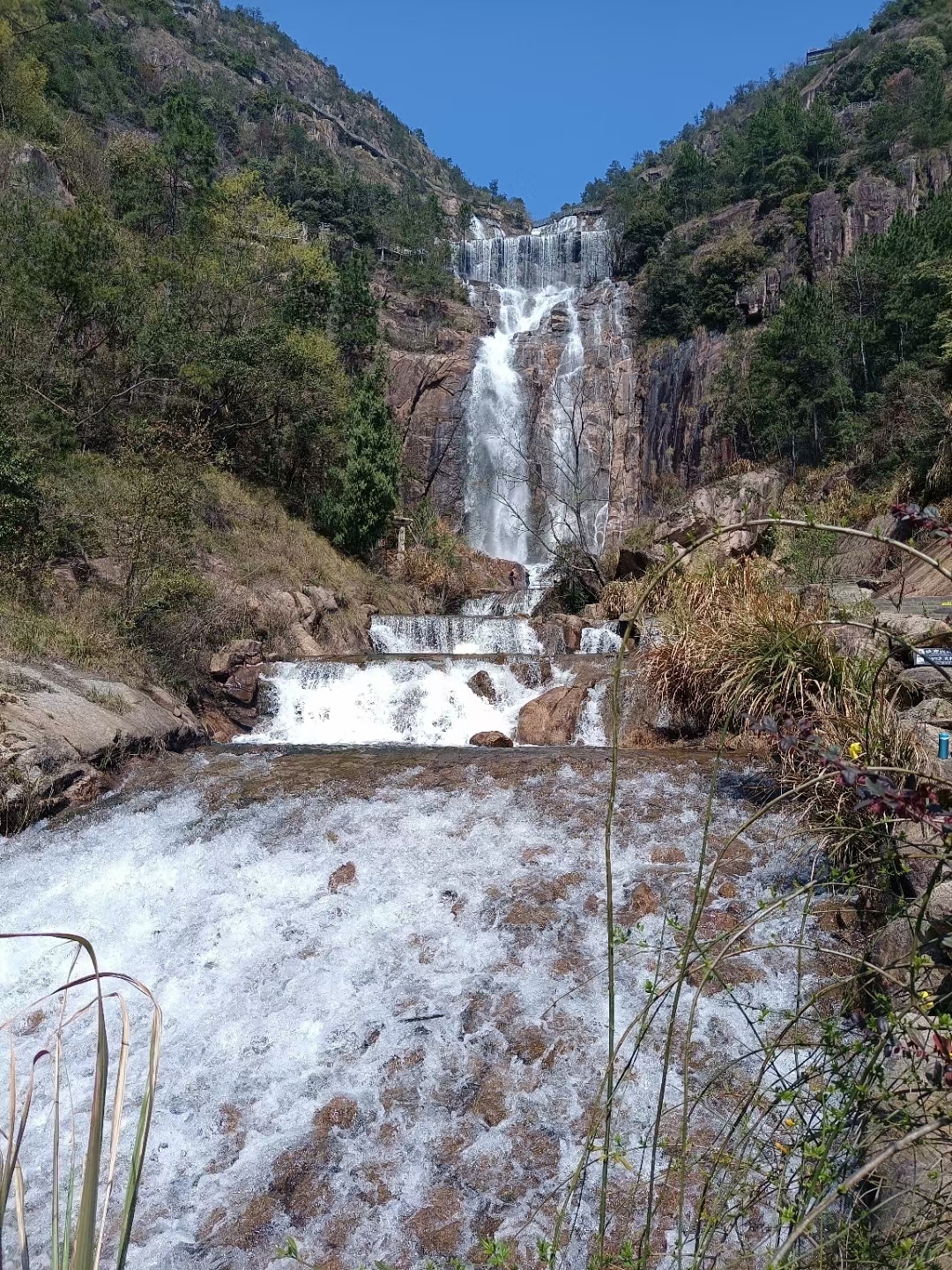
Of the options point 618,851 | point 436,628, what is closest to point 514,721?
point 436,628

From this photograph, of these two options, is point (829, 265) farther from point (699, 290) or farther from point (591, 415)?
point (591, 415)

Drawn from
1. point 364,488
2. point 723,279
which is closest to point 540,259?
point 723,279

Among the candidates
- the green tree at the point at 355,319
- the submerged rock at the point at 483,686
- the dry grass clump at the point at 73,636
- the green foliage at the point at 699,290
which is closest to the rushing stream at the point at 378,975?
the dry grass clump at the point at 73,636

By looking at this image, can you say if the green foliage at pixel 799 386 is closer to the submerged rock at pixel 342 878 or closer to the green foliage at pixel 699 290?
the green foliage at pixel 699 290

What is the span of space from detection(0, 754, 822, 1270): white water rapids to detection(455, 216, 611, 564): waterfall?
16652 mm

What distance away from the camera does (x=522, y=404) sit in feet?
97.8

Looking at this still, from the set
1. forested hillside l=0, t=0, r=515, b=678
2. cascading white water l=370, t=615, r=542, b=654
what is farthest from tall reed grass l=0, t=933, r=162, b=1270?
cascading white water l=370, t=615, r=542, b=654

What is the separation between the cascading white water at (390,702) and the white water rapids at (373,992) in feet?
13.5

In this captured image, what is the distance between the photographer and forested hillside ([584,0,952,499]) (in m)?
20.5

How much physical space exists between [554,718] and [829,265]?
93.9ft

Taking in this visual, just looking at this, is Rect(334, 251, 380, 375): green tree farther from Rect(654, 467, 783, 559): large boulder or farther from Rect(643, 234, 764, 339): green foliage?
Rect(643, 234, 764, 339): green foliage

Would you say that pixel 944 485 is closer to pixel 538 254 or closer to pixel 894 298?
pixel 894 298

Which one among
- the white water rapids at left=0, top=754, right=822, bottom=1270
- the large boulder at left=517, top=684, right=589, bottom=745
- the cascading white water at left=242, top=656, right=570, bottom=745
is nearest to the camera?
the white water rapids at left=0, top=754, right=822, bottom=1270

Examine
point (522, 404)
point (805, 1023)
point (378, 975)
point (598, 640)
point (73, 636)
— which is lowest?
point (378, 975)
